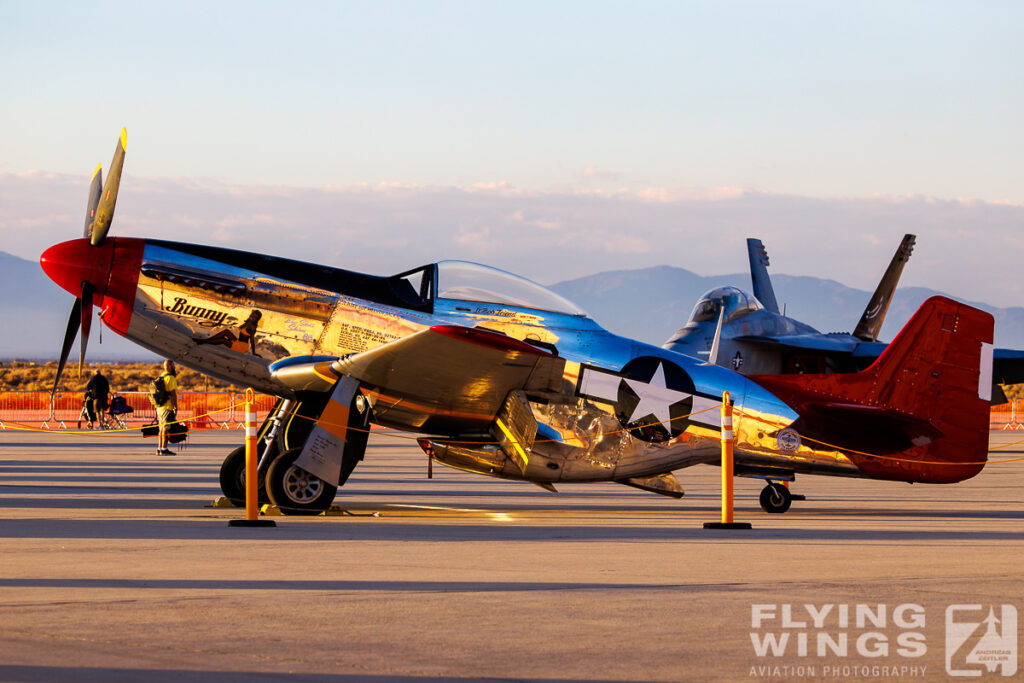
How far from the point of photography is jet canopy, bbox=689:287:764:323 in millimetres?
27859

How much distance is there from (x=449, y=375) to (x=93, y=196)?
4650 millimetres

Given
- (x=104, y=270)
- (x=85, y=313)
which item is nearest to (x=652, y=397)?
(x=104, y=270)

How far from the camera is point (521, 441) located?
1171 cm

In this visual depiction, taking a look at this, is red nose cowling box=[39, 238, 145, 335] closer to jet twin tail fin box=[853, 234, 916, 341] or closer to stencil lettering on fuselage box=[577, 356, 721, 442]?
stencil lettering on fuselage box=[577, 356, 721, 442]

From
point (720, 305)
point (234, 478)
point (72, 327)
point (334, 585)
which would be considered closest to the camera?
point (334, 585)

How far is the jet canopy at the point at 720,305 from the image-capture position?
91.4 ft

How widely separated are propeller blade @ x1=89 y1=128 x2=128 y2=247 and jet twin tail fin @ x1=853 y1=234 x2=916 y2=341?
25.2 meters

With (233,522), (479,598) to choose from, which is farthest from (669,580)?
(233,522)

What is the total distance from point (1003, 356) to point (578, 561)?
82.4ft

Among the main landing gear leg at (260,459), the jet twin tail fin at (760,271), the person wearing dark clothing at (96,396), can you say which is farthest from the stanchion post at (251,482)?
the jet twin tail fin at (760,271)

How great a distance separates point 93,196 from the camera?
12.9 meters

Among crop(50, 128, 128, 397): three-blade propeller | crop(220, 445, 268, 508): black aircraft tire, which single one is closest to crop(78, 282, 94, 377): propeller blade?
crop(50, 128, 128, 397): three-blade propeller

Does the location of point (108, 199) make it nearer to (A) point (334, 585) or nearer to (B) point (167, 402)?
(A) point (334, 585)

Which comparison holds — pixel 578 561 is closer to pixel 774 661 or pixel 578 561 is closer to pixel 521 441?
pixel 774 661
